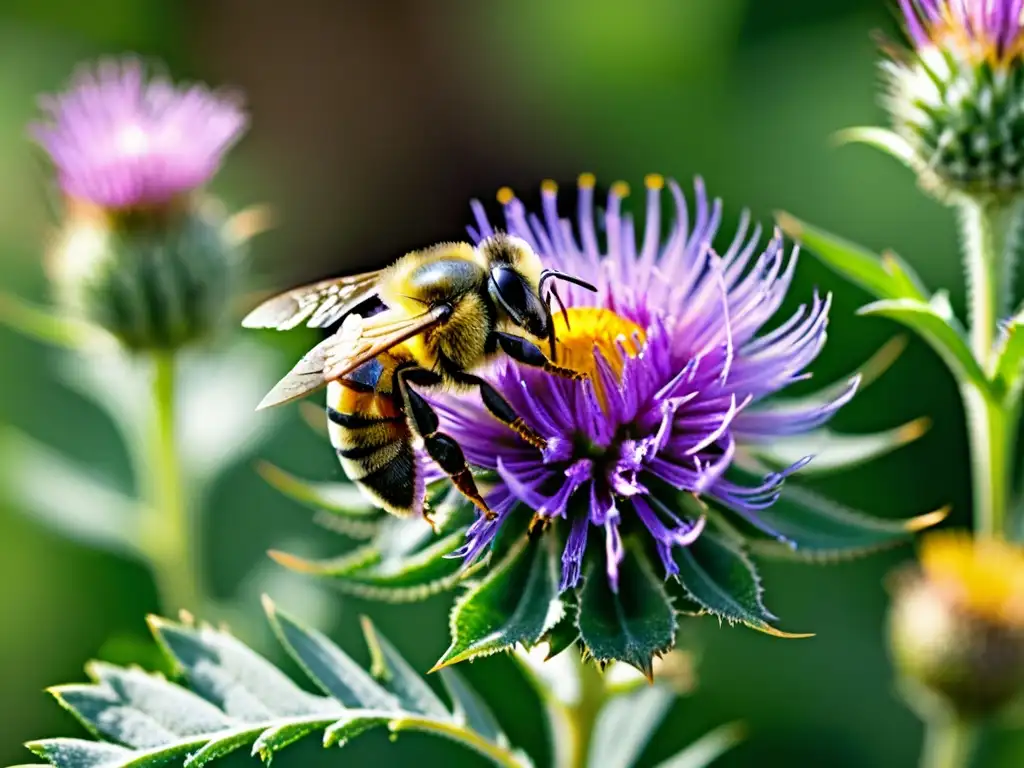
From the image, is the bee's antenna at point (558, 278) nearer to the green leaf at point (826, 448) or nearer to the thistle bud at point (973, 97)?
the green leaf at point (826, 448)

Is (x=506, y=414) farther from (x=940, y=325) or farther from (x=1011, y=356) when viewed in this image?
(x=1011, y=356)

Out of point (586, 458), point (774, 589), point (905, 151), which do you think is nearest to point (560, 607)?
point (586, 458)

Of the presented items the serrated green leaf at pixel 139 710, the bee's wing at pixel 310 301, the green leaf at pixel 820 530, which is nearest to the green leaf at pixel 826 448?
the green leaf at pixel 820 530

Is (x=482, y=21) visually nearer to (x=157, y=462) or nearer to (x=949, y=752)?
(x=157, y=462)

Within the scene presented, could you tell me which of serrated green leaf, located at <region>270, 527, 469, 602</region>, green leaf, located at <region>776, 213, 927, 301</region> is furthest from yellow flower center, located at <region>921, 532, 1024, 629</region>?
serrated green leaf, located at <region>270, 527, 469, 602</region>

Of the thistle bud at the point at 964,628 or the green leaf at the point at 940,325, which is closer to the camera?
the green leaf at the point at 940,325

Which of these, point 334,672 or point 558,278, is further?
point 558,278

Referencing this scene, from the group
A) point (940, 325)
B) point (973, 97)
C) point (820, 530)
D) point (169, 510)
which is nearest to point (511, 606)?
point (820, 530)
